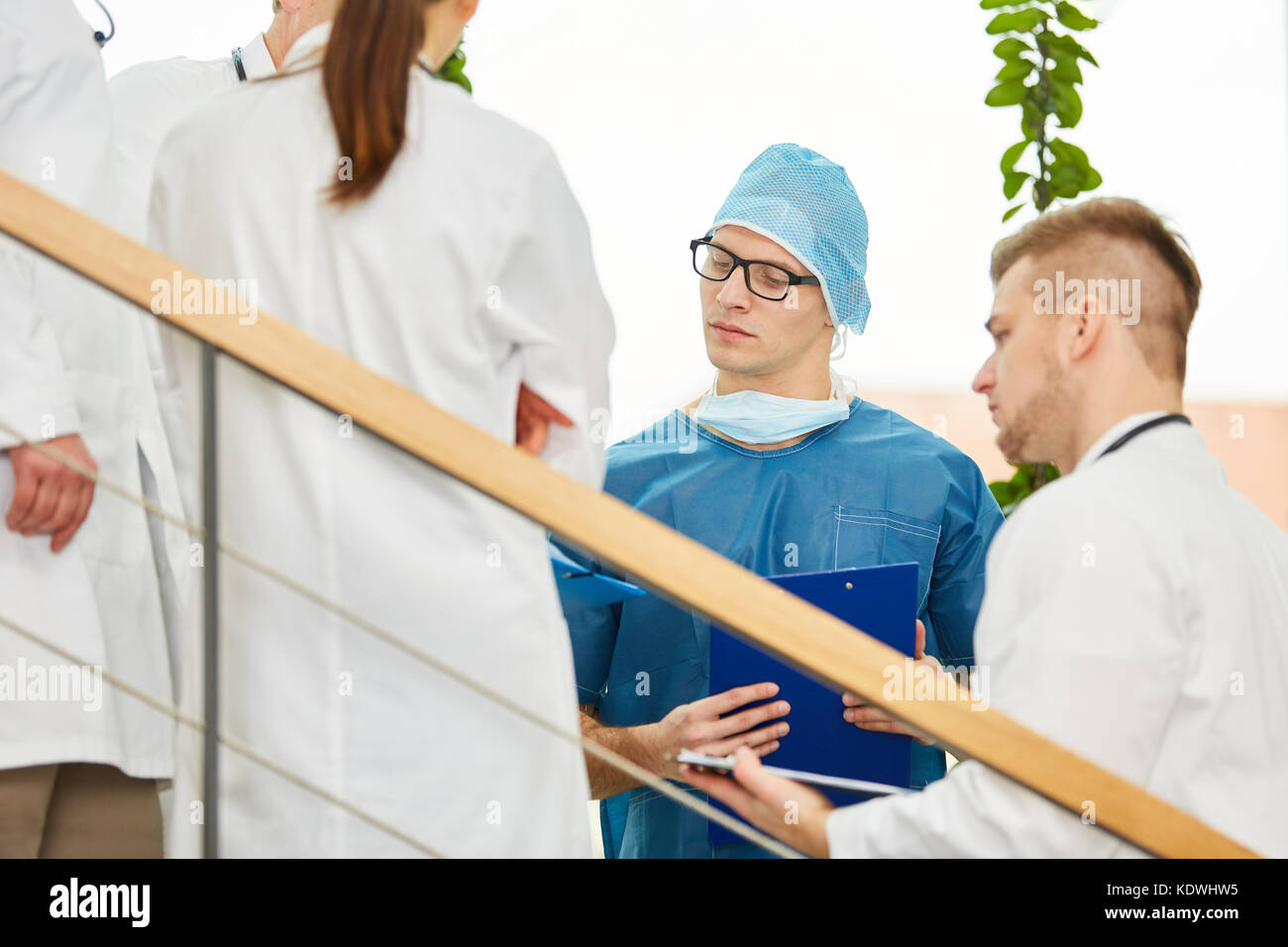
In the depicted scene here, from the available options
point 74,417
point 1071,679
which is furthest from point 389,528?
point 1071,679

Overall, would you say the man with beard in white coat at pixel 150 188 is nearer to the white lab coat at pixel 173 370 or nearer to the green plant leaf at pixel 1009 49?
the white lab coat at pixel 173 370

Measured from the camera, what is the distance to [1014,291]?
1.31 metres

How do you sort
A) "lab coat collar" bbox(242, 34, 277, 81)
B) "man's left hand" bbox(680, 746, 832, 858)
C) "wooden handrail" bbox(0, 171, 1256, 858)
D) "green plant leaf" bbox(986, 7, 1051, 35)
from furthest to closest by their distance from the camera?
"green plant leaf" bbox(986, 7, 1051, 35) < "lab coat collar" bbox(242, 34, 277, 81) < "man's left hand" bbox(680, 746, 832, 858) < "wooden handrail" bbox(0, 171, 1256, 858)

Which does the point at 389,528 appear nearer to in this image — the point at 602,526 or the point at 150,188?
the point at 602,526

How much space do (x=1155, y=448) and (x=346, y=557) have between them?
70 centimetres

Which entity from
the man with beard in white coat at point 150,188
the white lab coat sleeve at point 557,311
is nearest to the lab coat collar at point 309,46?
the man with beard in white coat at point 150,188

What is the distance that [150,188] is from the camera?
1.44 m

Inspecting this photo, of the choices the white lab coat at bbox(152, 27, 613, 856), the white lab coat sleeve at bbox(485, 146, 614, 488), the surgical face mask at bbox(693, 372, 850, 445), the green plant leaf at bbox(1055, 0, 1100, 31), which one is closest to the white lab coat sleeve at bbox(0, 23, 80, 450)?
the white lab coat at bbox(152, 27, 613, 856)

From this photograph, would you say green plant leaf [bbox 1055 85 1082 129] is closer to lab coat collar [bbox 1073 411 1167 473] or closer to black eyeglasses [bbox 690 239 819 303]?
black eyeglasses [bbox 690 239 819 303]

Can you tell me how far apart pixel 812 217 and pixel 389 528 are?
110 cm

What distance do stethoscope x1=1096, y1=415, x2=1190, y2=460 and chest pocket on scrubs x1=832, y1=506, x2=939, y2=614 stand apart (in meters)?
0.65

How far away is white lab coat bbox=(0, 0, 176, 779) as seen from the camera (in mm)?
1219

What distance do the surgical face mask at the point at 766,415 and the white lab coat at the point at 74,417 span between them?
2.67 ft
